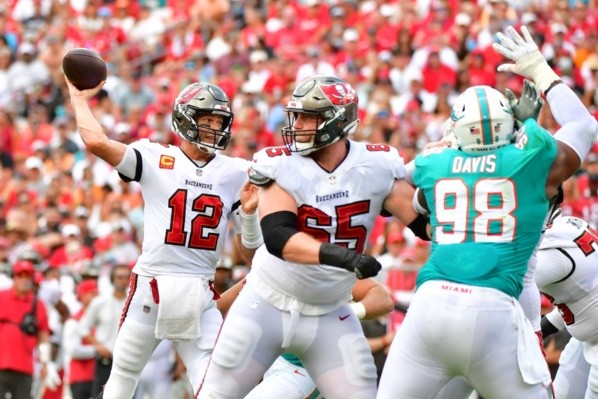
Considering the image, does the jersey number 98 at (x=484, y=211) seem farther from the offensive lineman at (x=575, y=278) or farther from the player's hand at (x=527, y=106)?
the offensive lineman at (x=575, y=278)

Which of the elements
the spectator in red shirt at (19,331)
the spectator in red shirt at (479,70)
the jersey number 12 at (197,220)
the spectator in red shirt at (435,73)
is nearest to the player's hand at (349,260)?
the jersey number 12 at (197,220)

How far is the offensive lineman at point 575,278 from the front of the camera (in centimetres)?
727

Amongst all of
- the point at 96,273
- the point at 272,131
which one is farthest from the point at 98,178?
the point at 96,273

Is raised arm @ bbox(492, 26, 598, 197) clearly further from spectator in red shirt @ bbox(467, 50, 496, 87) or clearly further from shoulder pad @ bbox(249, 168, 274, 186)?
spectator in red shirt @ bbox(467, 50, 496, 87)

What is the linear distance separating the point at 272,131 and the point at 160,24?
17.2ft

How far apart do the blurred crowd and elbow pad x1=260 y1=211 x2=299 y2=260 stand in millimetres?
4585

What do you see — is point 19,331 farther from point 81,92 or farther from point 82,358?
point 81,92

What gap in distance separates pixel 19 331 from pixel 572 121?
7187 millimetres

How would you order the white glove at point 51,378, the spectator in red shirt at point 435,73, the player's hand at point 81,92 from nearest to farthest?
the player's hand at point 81,92 < the white glove at point 51,378 < the spectator in red shirt at point 435,73

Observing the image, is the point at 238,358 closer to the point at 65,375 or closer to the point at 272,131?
the point at 65,375

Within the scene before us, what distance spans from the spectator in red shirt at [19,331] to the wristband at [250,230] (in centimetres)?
502

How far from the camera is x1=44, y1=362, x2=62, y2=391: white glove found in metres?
12.9

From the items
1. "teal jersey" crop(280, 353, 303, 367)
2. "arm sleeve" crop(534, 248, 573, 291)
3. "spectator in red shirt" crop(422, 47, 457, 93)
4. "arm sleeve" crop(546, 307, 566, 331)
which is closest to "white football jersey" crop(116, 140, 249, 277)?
"teal jersey" crop(280, 353, 303, 367)

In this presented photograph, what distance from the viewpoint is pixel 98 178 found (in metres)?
16.4
